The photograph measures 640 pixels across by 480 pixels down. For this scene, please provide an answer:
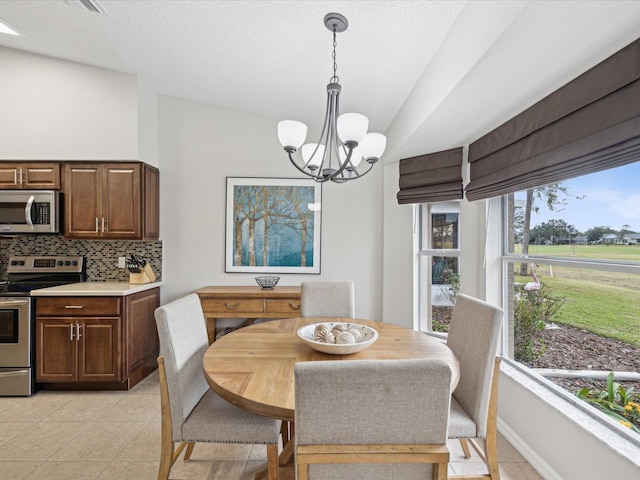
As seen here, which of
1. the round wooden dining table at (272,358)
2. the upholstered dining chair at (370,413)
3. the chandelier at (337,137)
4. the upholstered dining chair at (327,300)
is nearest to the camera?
the upholstered dining chair at (370,413)

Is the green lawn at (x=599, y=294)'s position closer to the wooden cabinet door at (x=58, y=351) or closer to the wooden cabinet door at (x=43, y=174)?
the wooden cabinet door at (x=58, y=351)

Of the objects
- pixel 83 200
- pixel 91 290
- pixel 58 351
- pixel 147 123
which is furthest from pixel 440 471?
pixel 147 123

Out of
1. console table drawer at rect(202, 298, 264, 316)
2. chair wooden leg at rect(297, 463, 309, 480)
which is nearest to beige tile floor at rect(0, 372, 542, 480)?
console table drawer at rect(202, 298, 264, 316)

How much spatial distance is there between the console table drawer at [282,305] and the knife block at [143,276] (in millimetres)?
1246

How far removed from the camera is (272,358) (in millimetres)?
1487

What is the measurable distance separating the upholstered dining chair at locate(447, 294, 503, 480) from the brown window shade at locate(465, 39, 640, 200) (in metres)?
0.78

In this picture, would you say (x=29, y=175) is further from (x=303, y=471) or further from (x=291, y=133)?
(x=303, y=471)

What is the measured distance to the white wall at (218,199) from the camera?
346 centimetres

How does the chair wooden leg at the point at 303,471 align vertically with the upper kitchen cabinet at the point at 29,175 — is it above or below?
below

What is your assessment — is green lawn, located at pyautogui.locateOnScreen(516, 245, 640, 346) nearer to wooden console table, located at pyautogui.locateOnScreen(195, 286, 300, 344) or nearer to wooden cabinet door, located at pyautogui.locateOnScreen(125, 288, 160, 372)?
wooden console table, located at pyautogui.locateOnScreen(195, 286, 300, 344)

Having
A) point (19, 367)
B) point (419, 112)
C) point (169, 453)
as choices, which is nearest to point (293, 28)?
point (419, 112)

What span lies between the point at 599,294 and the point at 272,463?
180 cm

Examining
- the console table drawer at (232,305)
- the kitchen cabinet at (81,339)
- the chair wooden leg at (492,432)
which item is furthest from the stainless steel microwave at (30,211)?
the chair wooden leg at (492,432)

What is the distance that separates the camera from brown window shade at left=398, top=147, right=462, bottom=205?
8.80 ft
